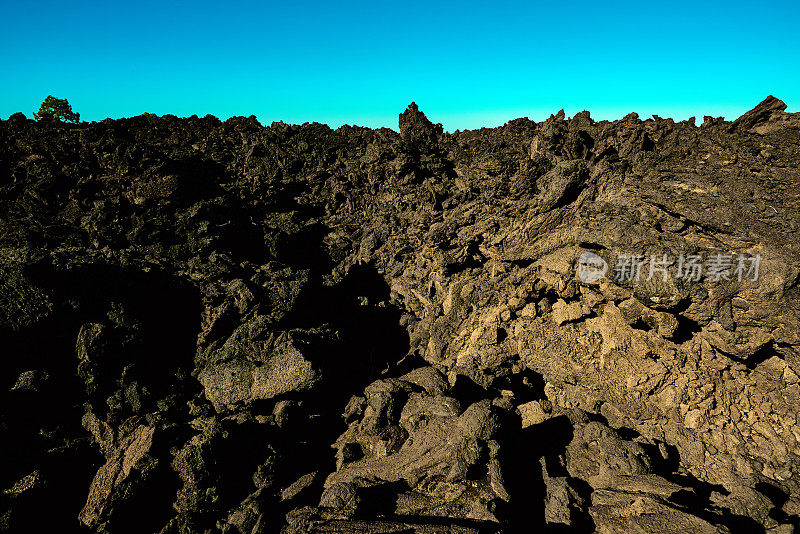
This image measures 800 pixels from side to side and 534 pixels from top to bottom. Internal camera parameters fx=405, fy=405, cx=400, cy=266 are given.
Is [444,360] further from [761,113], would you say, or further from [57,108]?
[57,108]

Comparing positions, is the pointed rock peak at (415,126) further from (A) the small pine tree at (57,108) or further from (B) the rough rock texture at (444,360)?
(A) the small pine tree at (57,108)

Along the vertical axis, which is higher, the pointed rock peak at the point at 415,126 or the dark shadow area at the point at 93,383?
the pointed rock peak at the point at 415,126

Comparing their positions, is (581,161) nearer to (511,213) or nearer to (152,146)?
(511,213)

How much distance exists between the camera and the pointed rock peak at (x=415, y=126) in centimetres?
1447

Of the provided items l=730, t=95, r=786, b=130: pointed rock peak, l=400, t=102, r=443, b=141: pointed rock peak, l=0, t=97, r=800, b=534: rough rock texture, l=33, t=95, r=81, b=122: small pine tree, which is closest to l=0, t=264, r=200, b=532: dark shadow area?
l=0, t=97, r=800, b=534: rough rock texture

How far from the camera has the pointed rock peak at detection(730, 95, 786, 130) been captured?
9.14 metres

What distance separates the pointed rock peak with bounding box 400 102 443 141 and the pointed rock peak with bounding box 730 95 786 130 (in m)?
8.56

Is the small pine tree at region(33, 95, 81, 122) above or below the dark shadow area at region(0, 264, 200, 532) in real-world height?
above

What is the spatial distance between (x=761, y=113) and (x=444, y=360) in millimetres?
9285

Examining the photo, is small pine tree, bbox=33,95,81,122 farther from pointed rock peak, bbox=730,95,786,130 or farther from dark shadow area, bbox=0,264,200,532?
pointed rock peak, bbox=730,95,786,130

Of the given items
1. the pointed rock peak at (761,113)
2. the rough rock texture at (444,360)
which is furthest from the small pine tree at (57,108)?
the pointed rock peak at (761,113)

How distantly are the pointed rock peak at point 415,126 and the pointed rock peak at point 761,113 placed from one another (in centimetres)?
856

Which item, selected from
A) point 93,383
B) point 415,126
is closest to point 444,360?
point 93,383

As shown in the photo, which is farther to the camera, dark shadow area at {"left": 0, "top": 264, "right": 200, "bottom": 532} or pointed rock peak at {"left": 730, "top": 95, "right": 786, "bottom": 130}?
pointed rock peak at {"left": 730, "top": 95, "right": 786, "bottom": 130}
